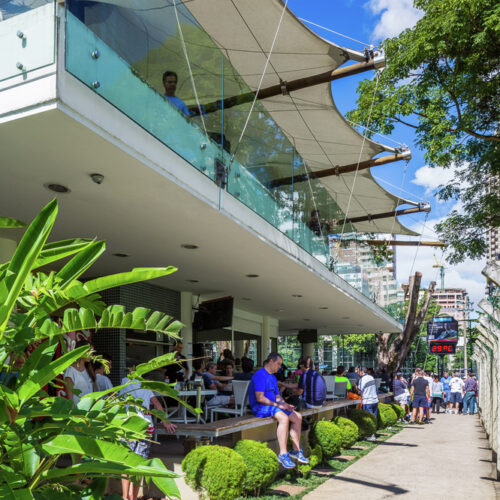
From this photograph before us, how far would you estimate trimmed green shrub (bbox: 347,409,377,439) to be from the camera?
12703mm

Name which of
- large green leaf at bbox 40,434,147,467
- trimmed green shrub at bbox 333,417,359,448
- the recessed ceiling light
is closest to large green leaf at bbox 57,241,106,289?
large green leaf at bbox 40,434,147,467

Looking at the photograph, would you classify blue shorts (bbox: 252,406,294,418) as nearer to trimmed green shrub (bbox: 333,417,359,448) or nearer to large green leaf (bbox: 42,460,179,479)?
trimmed green shrub (bbox: 333,417,359,448)

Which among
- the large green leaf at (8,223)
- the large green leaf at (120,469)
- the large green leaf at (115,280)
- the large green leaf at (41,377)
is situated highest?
the large green leaf at (8,223)

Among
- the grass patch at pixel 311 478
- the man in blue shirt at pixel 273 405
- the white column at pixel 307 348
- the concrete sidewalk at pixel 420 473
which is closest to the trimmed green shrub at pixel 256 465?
the grass patch at pixel 311 478

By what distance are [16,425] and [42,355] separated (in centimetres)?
25

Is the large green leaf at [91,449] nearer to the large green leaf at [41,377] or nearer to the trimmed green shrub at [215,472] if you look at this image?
the large green leaf at [41,377]

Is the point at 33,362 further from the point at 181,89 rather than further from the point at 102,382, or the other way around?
the point at 181,89

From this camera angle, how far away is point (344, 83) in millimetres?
12469

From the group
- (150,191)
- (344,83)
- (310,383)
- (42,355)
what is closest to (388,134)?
(344,83)

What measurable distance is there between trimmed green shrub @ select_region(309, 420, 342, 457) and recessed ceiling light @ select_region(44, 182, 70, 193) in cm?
594

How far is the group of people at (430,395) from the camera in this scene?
688 inches

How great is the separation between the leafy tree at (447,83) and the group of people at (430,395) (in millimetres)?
8368

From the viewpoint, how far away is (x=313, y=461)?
8.64 metres

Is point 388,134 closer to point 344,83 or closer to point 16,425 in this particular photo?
point 344,83
